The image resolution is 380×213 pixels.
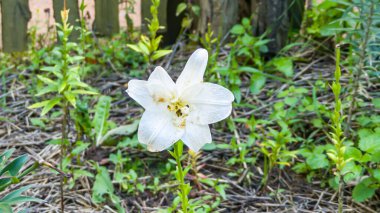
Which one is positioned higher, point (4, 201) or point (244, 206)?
point (4, 201)

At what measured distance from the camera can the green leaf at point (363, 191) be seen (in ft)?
8.18

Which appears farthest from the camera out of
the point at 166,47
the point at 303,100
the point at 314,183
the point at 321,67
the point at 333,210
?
the point at 166,47

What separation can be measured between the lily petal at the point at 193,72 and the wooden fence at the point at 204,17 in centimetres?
188

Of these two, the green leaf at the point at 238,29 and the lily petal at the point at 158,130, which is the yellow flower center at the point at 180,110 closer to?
the lily petal at the point at 158,130

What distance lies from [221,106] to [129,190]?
1.04 metres

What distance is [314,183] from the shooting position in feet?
9.11

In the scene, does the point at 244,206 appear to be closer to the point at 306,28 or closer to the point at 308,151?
the point at 308,151

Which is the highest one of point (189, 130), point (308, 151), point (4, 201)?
point (189, 130)

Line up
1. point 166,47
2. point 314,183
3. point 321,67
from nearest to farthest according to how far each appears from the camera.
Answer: point 314,183
point 321,67
point 166,47

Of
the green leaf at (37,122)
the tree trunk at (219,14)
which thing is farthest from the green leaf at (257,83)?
the green leaf at (37,122)

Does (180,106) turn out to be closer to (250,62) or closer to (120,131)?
(120,131)

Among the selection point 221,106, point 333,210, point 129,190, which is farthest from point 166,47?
point 221,106

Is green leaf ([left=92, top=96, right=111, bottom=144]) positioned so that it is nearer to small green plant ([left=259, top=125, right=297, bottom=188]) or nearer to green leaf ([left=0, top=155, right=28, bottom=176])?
small green plant ([left=259, top=125, right=297, bottom=188])

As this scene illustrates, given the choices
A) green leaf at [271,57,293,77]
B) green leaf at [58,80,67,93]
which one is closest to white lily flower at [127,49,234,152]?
green leaf at [58,80,67,93]
